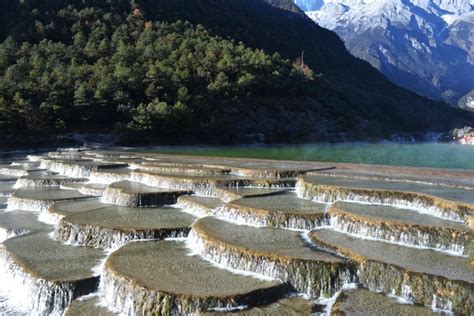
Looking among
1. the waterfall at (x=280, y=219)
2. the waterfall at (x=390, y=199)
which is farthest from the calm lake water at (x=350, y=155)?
the waterfall at (x=280, y=219)

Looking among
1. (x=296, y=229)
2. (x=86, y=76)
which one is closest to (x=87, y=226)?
(x=296, y=229)

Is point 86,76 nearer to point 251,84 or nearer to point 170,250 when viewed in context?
point 251,84

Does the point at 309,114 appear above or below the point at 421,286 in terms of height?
above

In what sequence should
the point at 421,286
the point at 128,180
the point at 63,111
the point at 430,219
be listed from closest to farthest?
the point at 421,286, the point at 430,219, the point at 128,180, the point at 63,111

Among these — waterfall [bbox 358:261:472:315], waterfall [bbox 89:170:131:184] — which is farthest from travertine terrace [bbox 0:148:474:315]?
waterfall [bbox 89:170:131:184]

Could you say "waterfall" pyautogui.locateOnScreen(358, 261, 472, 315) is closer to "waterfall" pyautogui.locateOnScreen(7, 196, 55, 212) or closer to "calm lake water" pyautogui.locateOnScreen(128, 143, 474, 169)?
"waterfall" pyautogui.locateOnScreen(7, 196, 55, 212)

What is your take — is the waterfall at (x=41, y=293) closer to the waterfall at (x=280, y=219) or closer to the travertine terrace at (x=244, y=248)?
the travertine terrace at (x=244, y=248)

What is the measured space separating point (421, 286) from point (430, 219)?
5.84 m

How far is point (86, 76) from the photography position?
228 ft

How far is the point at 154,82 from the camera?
7050 centimetres

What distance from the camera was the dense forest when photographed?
63562mm

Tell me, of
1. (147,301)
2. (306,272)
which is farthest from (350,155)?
(147,301)

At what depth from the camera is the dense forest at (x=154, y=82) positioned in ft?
209

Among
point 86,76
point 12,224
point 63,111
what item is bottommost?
point 12,224
